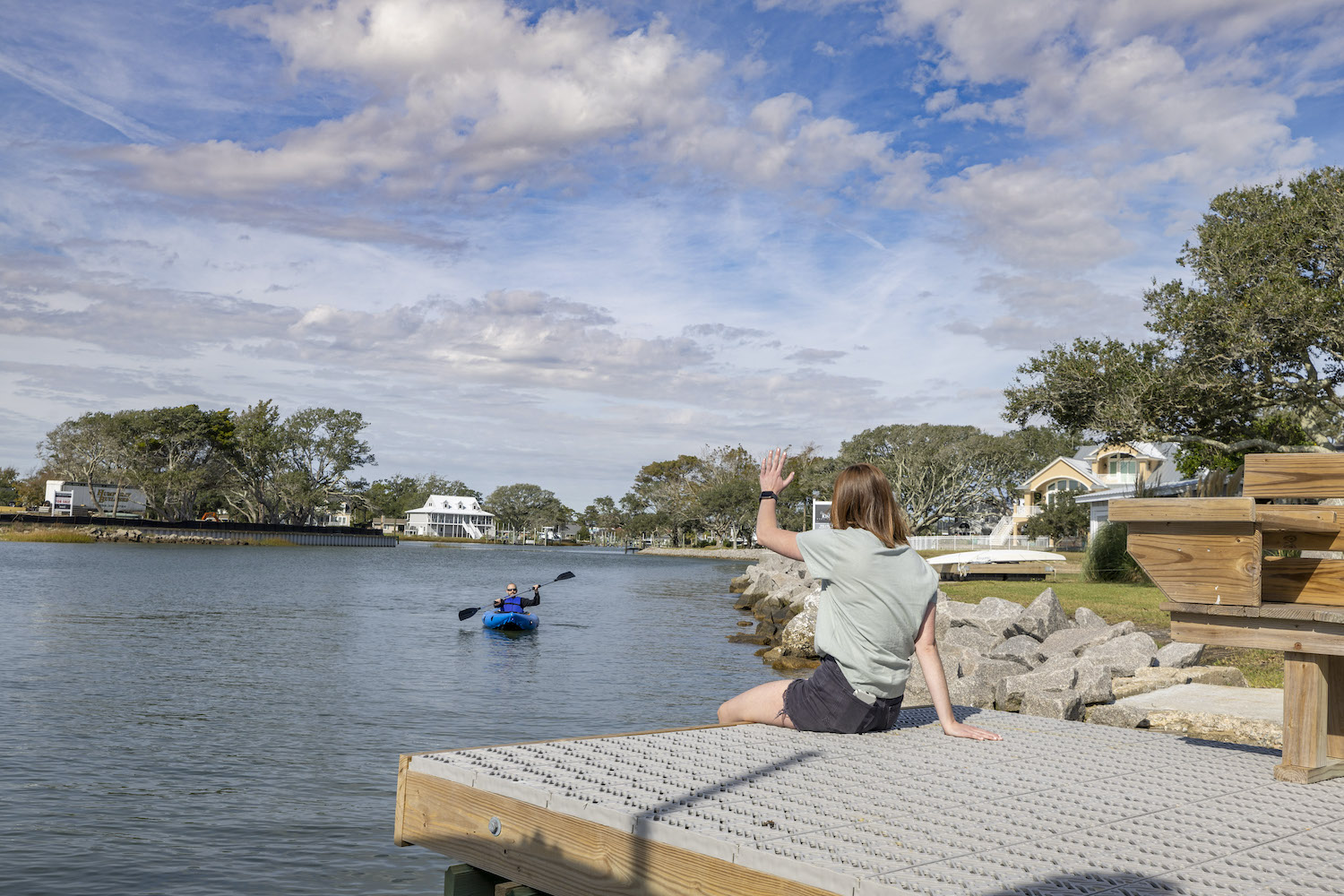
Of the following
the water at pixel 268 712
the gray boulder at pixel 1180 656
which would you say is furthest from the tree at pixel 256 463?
the gray boulder at pixel 1180 656

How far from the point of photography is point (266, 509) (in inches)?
3986

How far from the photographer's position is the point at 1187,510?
404cm

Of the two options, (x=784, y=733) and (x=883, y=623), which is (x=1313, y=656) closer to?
(x=883, y=623)

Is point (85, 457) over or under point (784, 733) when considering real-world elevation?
over

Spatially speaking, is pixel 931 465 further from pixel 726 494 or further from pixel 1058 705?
pixel 1058 705

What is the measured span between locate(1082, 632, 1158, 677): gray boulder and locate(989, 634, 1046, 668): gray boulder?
1044mm

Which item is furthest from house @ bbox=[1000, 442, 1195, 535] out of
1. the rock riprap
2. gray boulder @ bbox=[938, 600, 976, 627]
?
the rock riprap

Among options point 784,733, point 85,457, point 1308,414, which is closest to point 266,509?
point 85,457

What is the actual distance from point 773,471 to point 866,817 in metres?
1.97

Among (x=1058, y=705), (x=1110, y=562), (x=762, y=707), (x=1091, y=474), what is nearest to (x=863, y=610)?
(x=762, y=707)

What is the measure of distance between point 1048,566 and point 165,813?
3221cm

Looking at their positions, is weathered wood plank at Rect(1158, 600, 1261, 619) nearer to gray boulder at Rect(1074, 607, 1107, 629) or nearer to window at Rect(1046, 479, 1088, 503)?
gray boulder at Rect(1074, 607, 1107, 629)

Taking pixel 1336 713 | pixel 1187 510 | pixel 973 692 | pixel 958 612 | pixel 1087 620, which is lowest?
pixel 973 692

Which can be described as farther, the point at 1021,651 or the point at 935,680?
the point at 1021,651
